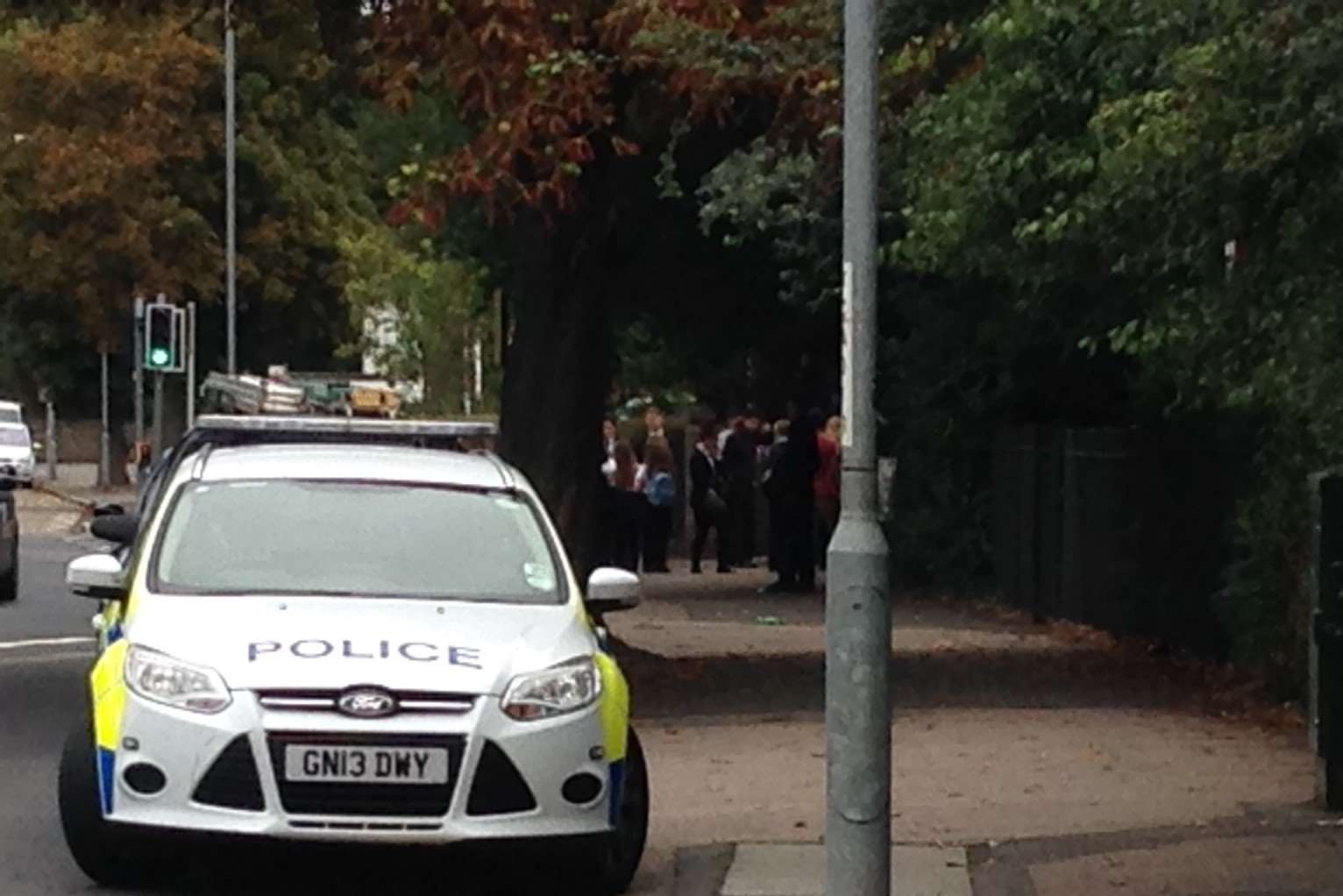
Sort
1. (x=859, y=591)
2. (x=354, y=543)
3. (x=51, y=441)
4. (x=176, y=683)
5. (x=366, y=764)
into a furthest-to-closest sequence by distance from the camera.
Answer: (x=51, y=441) → (x=354, y=543) → (x=176, y=683) → (x=366, y=764) → (x=859, y=591)

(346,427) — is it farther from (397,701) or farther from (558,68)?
(397,701)

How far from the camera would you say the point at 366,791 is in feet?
33.9

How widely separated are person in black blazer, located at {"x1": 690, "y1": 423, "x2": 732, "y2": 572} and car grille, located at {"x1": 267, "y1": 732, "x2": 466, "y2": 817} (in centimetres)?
2479

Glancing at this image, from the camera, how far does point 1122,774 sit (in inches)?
572

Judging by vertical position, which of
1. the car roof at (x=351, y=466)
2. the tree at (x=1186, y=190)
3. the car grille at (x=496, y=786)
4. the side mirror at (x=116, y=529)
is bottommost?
the car grille at (x=496, y=786)

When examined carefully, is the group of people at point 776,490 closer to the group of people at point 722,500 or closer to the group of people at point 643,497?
the group of people at point 722,500

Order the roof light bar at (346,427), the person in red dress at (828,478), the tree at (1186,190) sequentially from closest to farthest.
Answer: the tree at (1186,190), the roof light bar at (346,427), the person in red dress at (828,478)

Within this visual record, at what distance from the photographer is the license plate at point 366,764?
33.7 ft

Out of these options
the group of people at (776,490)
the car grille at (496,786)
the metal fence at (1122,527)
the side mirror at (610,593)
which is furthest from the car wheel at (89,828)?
the group of people at (776,490)

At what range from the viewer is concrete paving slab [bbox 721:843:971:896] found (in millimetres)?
11109

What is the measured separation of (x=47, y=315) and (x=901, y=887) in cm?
5904

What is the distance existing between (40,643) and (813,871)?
12.8 m

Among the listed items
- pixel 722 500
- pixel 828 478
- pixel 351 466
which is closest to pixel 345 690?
pixel 351 466

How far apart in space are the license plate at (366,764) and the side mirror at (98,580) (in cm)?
144
